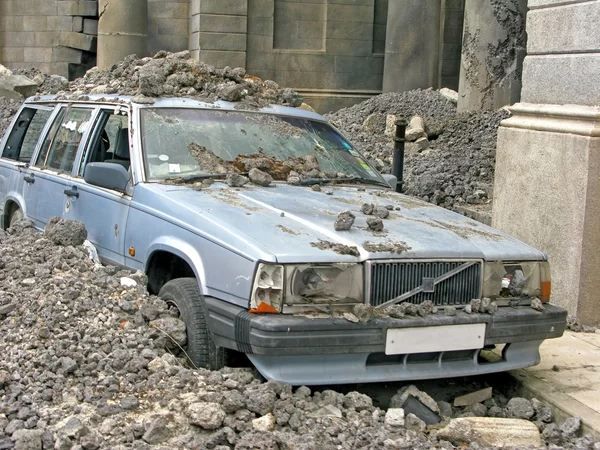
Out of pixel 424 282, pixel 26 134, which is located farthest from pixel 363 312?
pixel 26 134

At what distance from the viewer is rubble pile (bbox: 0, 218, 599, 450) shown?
12.5 feet

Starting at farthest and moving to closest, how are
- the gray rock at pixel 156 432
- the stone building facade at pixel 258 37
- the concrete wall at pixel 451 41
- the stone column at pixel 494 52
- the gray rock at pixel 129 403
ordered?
the concrete wall at pixel 451 41, the stone building facade at pixel 258 37, the stone column at pixel 494 52, the gray rock at pixel 129 403, the gray rock at pixel 156 432

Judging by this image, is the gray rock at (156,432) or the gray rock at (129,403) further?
the gray rock at (129,403)

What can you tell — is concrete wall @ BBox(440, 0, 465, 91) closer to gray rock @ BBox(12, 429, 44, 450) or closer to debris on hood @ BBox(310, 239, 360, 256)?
debris on hood @ BBox(310, 239, 360, 256)

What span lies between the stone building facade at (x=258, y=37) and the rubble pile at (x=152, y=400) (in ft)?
47.7

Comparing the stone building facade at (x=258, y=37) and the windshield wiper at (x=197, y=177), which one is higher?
the stone building facade at (x=258, y=37)

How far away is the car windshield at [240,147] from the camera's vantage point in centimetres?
555

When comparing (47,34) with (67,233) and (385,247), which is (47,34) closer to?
(67,233)

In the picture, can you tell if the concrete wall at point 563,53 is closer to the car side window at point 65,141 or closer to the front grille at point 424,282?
the front grille at point 424,282

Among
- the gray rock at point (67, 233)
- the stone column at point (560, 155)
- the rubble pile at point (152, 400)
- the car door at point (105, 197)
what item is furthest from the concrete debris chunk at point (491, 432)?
the gray rock at point (67, 233)

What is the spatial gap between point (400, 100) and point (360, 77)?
3899 millimetres

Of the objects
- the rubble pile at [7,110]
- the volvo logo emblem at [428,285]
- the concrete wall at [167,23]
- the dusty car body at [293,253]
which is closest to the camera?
the dusty car body at [293,253]

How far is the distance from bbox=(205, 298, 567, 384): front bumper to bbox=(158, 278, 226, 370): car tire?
148 millimetres

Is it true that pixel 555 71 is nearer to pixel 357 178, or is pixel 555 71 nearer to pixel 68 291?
pixel 357 178
